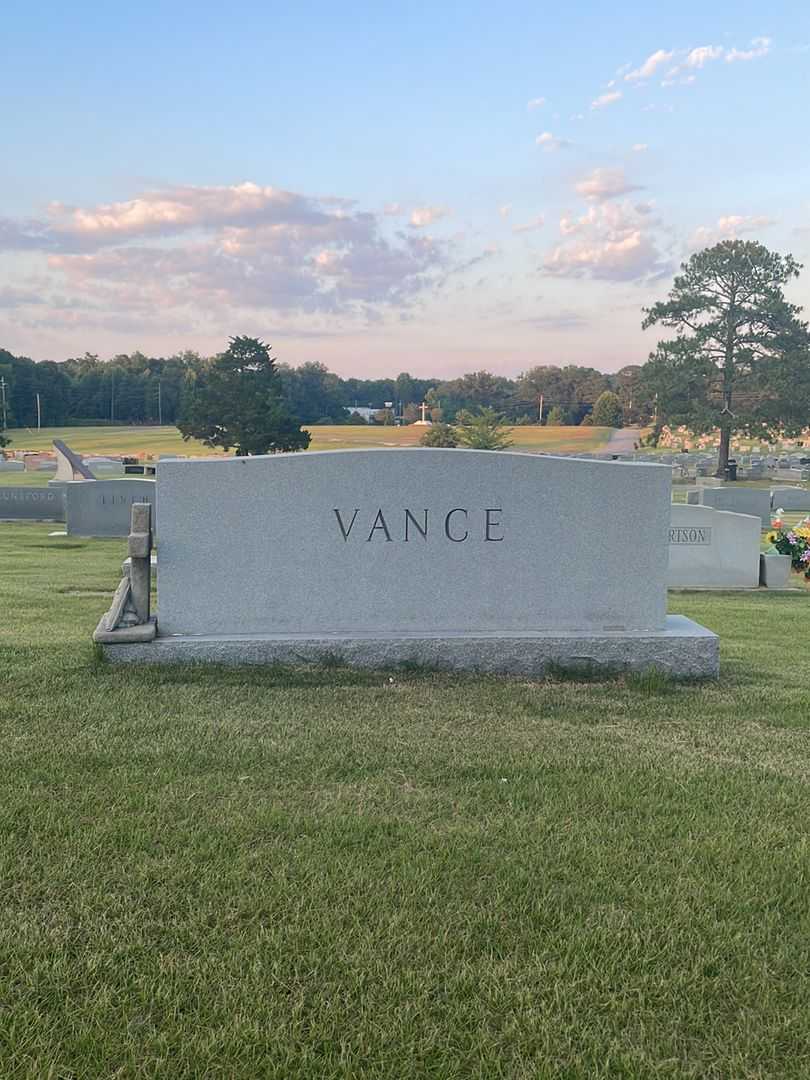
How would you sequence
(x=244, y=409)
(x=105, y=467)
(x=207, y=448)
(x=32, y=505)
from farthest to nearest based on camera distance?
(x=207, y=448) → (x=244, y=409) → (x=105, y=467) → (x=32, y=505)

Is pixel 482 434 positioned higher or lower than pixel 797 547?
higher

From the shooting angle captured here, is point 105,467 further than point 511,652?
Yes

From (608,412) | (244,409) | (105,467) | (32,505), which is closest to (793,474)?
(244,409)

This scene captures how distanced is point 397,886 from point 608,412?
97681 mm

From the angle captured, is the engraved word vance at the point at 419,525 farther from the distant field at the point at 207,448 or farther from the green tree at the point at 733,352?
the distant field at the point at 207,448

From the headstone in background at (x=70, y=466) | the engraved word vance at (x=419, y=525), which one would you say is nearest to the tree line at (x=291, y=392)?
the headstone in background at (x=70, y=466)

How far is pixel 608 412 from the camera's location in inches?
3789

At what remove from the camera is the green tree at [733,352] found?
4600 cm

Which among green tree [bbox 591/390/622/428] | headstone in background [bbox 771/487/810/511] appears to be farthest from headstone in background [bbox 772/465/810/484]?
green tree [bbox 591/390/622/428]

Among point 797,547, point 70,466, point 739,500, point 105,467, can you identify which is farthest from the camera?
point 105,467

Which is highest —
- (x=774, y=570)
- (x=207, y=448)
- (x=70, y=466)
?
(x=207, y=448)

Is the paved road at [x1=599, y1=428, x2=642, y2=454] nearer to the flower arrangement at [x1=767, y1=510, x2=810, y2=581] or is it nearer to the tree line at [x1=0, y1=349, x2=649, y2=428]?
the tree line at [x1=0, y1=349, x2=649, y2=428]

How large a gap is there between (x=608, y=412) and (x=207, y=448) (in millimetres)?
51409

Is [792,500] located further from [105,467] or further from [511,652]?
[105,467]
